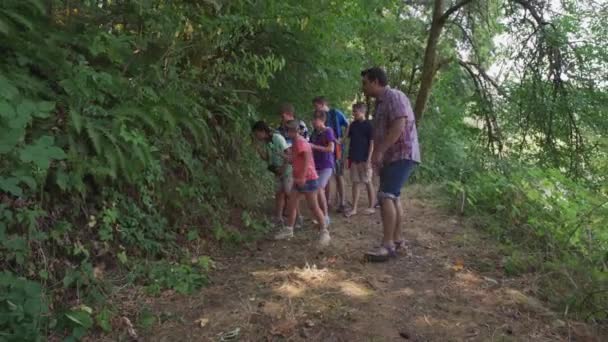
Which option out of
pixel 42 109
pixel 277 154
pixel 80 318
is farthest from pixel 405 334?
pixel 277 154

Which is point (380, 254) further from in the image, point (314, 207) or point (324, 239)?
point (314, 207)

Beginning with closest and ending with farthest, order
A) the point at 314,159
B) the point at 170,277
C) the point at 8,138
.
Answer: the point at 8,138 → the point at 170,277 → the point at 314,159

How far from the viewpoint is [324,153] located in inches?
264

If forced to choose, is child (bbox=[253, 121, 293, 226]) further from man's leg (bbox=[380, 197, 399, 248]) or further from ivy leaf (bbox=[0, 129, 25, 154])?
ivy leaf (bbox=[0, 129, 25, 154])

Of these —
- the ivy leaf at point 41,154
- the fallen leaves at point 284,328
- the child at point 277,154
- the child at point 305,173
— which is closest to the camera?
the ivy leaf at point 41,154

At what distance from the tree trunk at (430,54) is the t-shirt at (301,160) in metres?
6.94

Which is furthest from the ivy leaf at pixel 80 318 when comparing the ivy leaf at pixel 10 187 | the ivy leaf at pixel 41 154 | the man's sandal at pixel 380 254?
the man's sandal at pixel 380 254

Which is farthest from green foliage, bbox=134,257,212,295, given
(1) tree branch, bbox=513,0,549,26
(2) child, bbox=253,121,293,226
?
(1) tree branch, bbox=513,0,549,26

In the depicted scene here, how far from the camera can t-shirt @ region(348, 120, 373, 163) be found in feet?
24.2

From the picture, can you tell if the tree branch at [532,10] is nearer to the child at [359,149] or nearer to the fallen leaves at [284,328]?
the child at [359,149]

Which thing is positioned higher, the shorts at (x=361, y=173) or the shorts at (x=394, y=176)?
the shorts at (x=394, y=176)

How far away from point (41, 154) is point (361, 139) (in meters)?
5.11

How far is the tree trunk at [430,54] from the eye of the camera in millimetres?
11453

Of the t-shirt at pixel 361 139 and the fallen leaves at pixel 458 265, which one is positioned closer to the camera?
Answer: the fallen leaves at pixel 458 265
